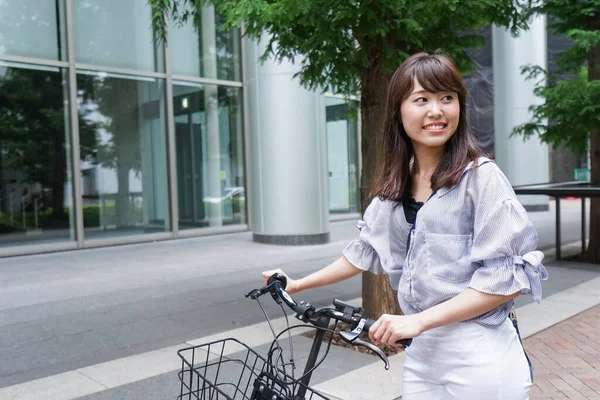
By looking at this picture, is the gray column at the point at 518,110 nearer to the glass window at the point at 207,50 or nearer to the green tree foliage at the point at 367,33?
the glass window at the point at 207,50

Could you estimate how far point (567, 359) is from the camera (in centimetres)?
454

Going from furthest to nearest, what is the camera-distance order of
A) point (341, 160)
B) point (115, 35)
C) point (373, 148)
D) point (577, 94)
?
point (341, 160) → point (115, 35) → point (577, 94) → point (373, 148)

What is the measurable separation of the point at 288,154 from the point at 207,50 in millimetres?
4235

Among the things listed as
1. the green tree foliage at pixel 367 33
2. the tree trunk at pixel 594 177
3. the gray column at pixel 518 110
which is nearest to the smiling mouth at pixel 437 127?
the green tree foliage at pixel 367 33

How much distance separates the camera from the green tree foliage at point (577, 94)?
8.41 m

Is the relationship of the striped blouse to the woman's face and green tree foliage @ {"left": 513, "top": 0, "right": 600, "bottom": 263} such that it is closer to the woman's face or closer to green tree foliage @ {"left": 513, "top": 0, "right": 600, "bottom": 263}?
the woman's face

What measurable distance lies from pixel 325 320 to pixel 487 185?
1.90 feet

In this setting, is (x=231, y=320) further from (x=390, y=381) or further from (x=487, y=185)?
(x=487, y=185)

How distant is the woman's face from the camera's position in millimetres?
1677

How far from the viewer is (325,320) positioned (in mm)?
1600

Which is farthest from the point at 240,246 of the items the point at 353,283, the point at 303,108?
the point at 353,283

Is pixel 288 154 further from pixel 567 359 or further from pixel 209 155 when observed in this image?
pixel 567 359

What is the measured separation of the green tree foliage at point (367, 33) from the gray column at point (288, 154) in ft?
19.6

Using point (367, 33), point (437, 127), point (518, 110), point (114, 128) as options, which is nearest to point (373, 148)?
point (367, 33)
